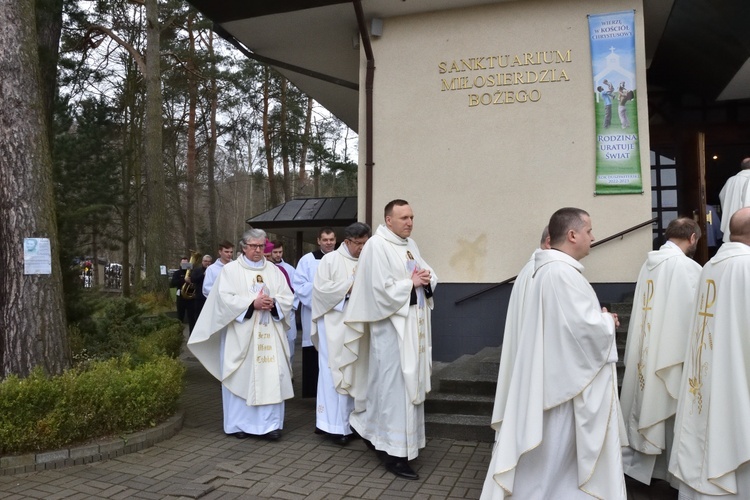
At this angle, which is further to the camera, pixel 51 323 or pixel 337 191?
pixel 337 191

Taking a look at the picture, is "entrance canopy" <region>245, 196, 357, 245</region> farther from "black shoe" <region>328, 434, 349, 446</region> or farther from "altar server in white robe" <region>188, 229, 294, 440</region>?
"black shoe" <region>328, 434, 349, 446</region>

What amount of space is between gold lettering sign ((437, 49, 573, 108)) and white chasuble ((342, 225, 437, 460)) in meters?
3.11

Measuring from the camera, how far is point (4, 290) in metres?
5.52

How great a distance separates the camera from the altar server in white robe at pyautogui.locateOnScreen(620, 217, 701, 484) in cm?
415

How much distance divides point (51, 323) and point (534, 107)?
575 cm

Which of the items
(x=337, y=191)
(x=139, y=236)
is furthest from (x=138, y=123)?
(x=337, y=191)

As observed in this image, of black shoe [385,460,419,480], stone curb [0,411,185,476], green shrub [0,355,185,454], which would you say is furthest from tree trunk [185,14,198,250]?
black shoe [385,460,419,480]

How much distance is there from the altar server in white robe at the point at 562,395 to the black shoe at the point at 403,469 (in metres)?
1.15

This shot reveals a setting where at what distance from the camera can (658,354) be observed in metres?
4.22

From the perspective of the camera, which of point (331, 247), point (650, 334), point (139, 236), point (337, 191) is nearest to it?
point (650, 334)

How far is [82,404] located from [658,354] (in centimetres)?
457

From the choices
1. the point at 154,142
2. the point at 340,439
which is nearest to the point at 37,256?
the point at 340,439

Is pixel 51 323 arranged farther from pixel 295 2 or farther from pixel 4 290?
pixel 295 2

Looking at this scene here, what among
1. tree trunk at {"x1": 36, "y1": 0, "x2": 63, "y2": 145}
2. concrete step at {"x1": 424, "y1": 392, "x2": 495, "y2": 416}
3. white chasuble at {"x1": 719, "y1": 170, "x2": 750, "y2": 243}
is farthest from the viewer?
tree trunk at {"x1": 36, "y1": 0, "x2": 63, "y2": 145}
